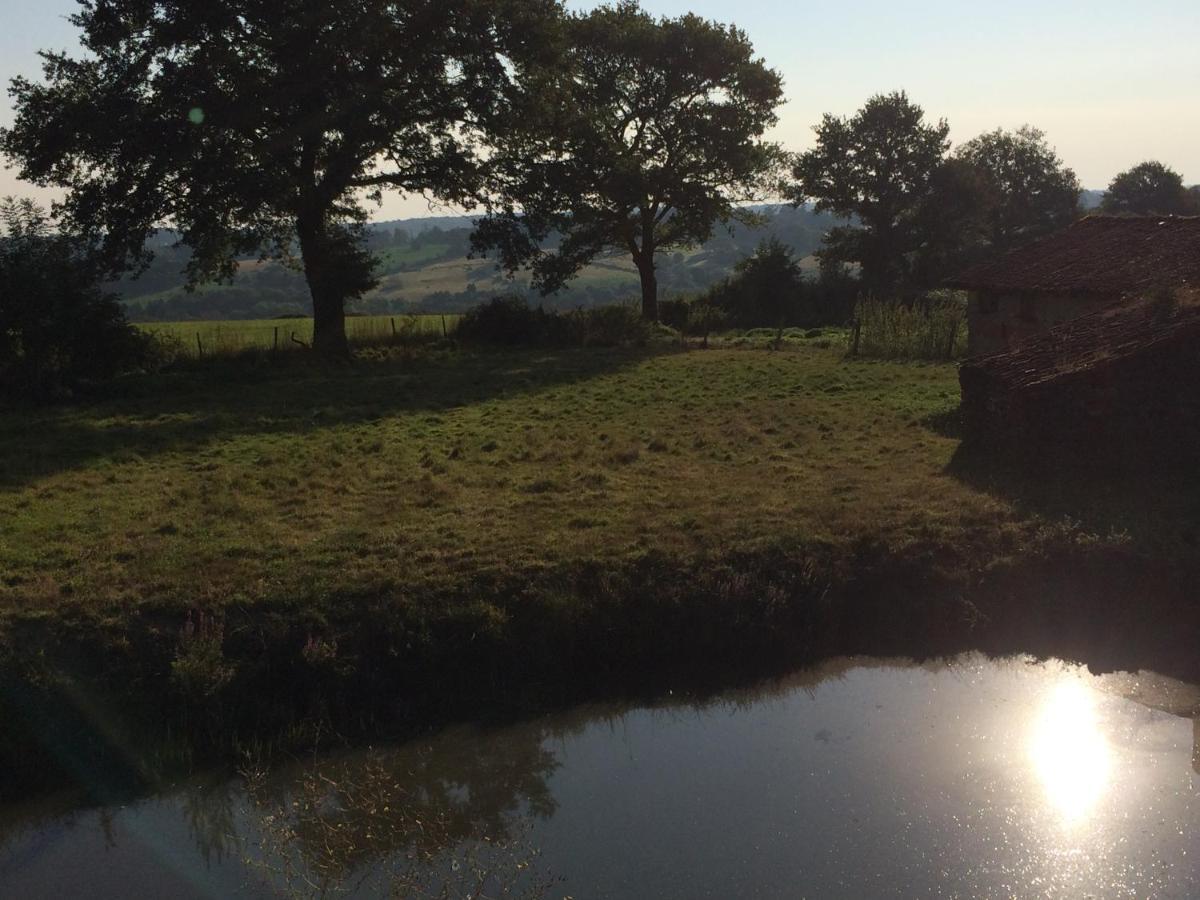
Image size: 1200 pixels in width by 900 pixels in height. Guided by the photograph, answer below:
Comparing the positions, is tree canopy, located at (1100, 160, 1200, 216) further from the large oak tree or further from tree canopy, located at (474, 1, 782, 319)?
the large oak tree

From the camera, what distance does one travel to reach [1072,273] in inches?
1019

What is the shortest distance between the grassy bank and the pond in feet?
2.82

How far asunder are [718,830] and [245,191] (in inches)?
962

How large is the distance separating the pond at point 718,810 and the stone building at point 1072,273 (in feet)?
49.2

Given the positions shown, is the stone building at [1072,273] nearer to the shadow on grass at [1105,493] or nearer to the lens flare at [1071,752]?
the shadow on grass at [1105,493]

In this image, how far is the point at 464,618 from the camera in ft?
36.0

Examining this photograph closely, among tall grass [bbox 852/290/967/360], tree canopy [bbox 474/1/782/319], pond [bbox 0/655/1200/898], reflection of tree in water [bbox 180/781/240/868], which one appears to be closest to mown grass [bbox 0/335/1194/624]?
reflection of tree in water [bbox 180/781/240/868]

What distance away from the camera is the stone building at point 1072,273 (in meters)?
24.0

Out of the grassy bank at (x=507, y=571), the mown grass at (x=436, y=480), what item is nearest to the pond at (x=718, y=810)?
the grassy bank at (x=507, y=571)

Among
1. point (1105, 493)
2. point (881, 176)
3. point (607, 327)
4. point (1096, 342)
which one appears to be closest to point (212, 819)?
point (1105, 493)

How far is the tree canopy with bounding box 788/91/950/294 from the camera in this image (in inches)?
2486

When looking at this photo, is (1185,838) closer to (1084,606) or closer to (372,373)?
(1084,606)

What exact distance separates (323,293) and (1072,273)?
2177 cm

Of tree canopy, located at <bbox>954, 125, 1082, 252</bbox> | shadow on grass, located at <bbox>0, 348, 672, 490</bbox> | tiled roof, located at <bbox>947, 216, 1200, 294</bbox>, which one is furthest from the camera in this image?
tree canopy, located at <bbox>954, 125, 1082, 252</bbox>
